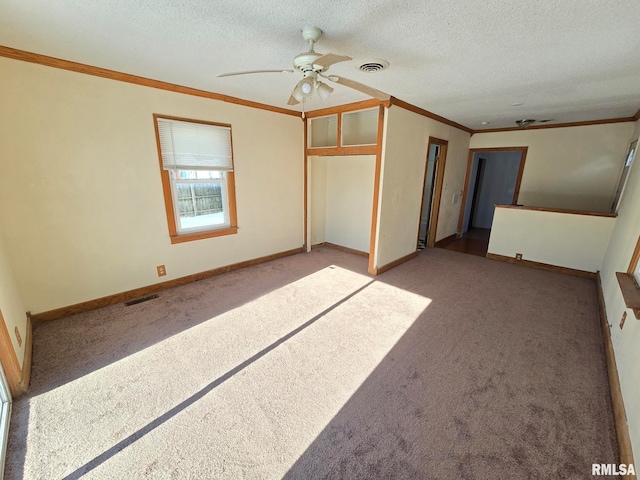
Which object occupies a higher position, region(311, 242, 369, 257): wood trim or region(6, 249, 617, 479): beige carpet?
region(311, 242, 369, 257): wood trim

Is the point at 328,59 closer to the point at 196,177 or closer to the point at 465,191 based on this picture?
the point at 196,177

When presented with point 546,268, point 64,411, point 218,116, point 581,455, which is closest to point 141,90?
point 218,116

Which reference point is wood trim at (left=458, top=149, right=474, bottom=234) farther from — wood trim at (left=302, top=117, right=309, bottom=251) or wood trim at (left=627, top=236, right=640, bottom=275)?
wood trim at (left=627, top=236, right=640, bottom=275)

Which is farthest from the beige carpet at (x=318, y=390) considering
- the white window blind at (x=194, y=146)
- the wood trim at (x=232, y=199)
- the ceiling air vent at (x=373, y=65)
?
the ceiling air vent at (x=373, y=65)

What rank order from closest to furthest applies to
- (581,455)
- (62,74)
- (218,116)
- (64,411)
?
1. (581,455)
2. (64,411)
3. (62,74)
4. (218,116)

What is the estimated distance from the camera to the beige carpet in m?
1.43

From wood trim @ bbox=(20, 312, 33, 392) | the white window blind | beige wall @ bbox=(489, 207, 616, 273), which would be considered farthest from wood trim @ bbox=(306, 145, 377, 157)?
wood trim @ bbox=(20, 312, 33, 392)

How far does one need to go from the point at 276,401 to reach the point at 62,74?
3.31m

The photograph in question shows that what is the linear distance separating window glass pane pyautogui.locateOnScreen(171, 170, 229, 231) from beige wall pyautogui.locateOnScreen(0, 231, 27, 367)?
1.47 metres

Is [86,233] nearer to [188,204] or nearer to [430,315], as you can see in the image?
[188,204]

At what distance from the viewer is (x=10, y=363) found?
171 centimetres

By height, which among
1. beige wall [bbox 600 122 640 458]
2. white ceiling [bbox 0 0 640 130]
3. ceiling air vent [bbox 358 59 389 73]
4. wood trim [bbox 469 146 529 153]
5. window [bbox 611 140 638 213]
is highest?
white ceiling [bbox 0 0 640 130]

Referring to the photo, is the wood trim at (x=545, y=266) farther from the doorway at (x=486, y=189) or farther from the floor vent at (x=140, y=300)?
the floor vent at (x=140, y=300)

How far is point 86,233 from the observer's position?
2.71 meters
